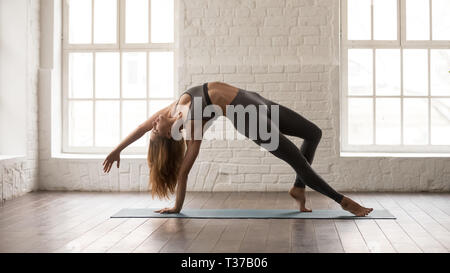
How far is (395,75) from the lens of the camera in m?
6.55

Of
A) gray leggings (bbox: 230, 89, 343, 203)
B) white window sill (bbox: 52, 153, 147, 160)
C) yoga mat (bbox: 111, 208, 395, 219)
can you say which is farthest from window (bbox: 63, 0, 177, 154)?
gray leggings (bbox: 230, 89, 343, 203)

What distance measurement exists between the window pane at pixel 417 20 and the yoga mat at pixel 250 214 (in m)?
2.57

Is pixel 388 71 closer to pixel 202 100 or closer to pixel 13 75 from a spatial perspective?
pixel 202 100

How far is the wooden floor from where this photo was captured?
3531mm

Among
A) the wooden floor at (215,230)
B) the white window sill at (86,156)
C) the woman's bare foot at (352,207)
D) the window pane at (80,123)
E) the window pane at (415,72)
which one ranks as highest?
the window pane at (415,72)

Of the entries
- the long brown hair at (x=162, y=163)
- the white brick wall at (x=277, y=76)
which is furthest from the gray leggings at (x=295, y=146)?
the white brick wall at (x=277, y=76)

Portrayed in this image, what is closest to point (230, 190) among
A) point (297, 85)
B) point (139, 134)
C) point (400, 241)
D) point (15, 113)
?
point (297, 85)

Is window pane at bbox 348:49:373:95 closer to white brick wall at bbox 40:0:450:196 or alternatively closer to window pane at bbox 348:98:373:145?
window pane at bbox 348:98:373:145

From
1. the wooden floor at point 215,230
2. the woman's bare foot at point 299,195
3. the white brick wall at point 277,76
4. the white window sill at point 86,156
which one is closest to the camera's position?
the wooden floor at point 215,230

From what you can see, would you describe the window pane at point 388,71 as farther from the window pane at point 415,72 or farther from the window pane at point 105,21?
the window pane at point 105,21

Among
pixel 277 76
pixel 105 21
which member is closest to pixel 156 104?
pixel 105 21

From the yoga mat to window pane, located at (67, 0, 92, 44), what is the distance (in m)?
2.67

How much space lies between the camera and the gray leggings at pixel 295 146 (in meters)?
4.35

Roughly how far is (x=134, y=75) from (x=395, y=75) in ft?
9.77
